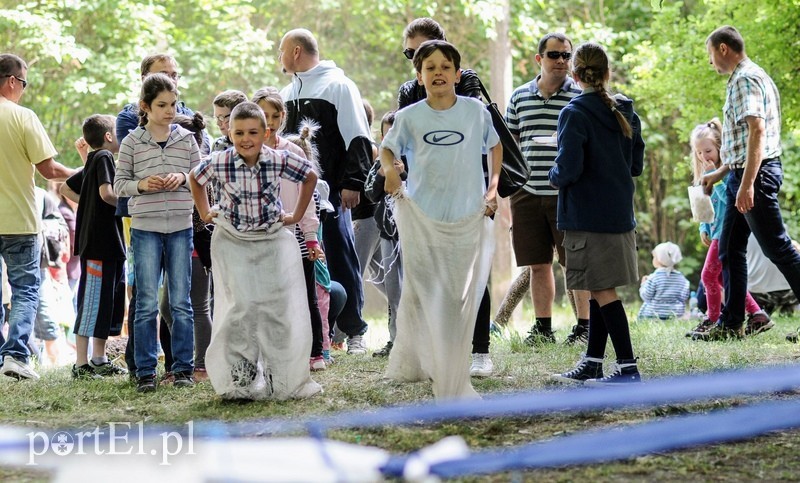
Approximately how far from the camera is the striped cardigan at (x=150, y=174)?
5.83 meters

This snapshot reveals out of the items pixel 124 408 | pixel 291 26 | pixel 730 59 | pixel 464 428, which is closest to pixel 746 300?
pixel 730 59

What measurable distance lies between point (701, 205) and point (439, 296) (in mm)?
3713

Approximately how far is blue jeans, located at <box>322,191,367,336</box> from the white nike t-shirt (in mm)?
1985

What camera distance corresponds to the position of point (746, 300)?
26.5 ft

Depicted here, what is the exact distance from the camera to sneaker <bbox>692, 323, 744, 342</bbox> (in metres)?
7.43

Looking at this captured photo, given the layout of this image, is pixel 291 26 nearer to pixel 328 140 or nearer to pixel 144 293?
pixel 328 140

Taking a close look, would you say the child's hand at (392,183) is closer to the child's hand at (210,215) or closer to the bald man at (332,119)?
the child's hand at (210,215)

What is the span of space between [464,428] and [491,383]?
1.20 metres

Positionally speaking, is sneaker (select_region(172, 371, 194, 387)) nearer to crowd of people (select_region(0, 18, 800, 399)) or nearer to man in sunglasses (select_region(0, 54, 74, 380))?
crowd of people (select_region(0, 18, 800, 399))

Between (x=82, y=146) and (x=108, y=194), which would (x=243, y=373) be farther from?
(x=82, y=146)

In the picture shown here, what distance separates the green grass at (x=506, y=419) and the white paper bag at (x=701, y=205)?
0.98 metres

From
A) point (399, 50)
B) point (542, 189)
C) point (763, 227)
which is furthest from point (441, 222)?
point (399, 50)

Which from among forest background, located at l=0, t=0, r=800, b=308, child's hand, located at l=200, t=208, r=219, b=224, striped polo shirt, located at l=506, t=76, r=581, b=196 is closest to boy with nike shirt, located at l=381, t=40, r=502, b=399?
child's hand, located at l=200, t=208, r=219, b=224

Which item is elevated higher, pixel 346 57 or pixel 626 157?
pixel 346 57
